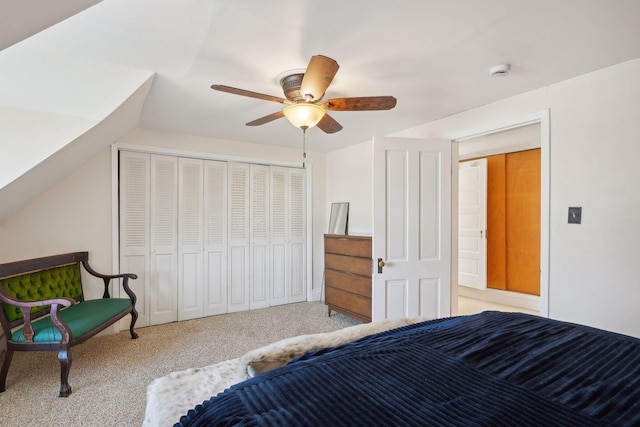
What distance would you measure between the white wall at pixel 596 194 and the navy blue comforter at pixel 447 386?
3.45 feet

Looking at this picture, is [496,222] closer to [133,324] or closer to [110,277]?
[133,324]

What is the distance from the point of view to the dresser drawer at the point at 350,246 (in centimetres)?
338

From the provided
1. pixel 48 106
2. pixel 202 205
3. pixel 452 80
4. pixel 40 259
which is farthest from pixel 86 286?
pixel 452 80

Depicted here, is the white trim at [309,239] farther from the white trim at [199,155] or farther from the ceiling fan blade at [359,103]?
the ceiling fan blade at [359,103]

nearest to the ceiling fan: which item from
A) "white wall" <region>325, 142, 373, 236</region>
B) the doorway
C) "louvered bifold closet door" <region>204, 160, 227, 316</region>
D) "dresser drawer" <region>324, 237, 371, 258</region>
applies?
"dresser drawer" <region>324, 237, 371, 258</region>

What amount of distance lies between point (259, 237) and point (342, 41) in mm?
2968

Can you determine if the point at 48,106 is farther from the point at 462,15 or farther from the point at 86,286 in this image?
the point at 462,15

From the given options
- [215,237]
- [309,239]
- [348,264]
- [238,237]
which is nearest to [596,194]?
[348,264]

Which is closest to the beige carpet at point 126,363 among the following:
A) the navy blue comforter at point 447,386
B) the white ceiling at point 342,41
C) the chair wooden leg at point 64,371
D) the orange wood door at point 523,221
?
the chair wooden leg at point 64,371

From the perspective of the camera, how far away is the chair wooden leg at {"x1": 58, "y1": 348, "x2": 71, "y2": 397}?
212 centimetres

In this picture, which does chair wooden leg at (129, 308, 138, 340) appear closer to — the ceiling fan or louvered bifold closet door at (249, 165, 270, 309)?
louvered bifold closet door at (249, 165, 270, 309)

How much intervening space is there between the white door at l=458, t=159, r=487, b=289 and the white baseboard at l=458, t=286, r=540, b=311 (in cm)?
19

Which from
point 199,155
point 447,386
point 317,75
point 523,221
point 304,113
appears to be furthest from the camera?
point 523,221

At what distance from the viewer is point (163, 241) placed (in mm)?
3617
